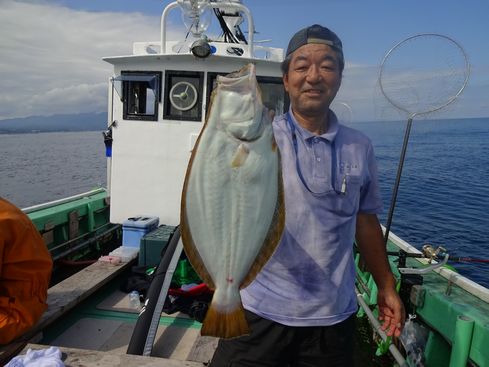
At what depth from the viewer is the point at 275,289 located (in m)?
2.26

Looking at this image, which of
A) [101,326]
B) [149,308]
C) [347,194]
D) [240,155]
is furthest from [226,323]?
[101,326]

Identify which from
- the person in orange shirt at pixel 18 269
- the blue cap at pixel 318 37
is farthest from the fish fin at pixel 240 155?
the person in orange shirt at pixel 18 269

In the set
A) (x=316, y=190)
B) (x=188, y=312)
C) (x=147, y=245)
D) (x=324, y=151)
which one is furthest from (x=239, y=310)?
(x=147, y=245)

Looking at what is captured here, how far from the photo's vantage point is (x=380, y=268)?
258 centimetres

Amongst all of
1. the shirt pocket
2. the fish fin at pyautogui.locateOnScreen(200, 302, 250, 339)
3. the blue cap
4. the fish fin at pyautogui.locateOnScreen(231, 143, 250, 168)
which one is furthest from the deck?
the blue cap

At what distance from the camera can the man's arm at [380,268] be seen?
8.31 feet

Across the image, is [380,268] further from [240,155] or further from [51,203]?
[51,203]

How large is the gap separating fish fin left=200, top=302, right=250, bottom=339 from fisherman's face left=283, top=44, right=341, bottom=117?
1227mm

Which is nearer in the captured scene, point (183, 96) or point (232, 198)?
point (232, 198)

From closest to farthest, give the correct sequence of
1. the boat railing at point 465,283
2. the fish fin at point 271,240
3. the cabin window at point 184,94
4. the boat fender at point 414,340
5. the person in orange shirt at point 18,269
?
1. the fish fin at point 271,240
2. the person in orange shirt at point 18,269
3. the boat railing at point 465,283
4. the boat fender at point 414,340
5. the cabin window at point 184,94

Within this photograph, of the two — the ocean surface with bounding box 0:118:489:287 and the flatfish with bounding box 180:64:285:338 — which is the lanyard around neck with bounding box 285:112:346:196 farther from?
the ocean surface with bounding box 0:118:489:287

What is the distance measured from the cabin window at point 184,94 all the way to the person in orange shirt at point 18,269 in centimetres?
403

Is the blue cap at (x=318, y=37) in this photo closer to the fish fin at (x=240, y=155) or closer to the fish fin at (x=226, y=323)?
the fish fin at (x=240, y=155)

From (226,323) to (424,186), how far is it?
848 inches
